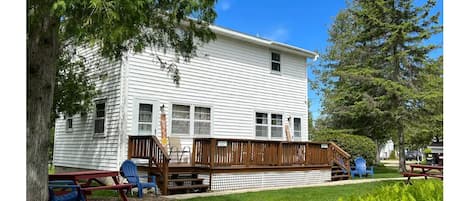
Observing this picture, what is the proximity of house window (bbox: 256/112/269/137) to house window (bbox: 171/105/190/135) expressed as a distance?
121 inches

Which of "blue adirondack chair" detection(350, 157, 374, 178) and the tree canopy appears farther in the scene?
"blue adirondack chair" detection(350, 157, 374, 178)

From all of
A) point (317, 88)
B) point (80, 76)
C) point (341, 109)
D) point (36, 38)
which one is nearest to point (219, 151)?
point (80, 76)

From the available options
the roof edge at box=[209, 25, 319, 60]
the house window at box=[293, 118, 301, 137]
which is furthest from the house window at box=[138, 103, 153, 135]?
the house window at box=[293, 118, 301, 137]

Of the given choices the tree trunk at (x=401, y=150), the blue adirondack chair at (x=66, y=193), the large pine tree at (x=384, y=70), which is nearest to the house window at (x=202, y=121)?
the blue adirondack chair at (x=66, y=193)

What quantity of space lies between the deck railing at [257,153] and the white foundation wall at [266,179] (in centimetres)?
27

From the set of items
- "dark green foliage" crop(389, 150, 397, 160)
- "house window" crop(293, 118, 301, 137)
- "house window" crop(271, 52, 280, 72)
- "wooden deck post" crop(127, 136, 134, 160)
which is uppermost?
"house window" crop(271, 52, 280, 72)

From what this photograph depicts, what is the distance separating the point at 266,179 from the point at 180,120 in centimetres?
316

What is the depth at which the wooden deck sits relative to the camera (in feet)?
31.5

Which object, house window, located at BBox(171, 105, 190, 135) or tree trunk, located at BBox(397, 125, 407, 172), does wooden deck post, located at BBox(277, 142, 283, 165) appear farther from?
tree trunk, located at BBox(397, 125, 407, 172)

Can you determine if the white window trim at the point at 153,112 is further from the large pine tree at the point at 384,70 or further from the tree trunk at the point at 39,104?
the large pine tree at the point at 384,70

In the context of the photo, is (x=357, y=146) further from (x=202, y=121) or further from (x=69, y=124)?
(x=69, y=124)

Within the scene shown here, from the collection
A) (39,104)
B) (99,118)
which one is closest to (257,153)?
(99,118)
